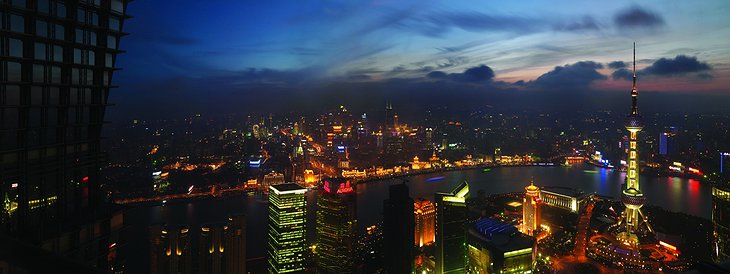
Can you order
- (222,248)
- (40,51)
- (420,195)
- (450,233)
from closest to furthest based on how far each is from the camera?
(40,51)
(222,248)
(450,233)
(420,195)

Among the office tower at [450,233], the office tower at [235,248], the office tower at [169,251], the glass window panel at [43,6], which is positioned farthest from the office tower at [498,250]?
the glass window panel at [43,6]

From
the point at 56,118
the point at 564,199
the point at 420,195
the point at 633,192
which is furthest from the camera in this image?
the point at 420,195

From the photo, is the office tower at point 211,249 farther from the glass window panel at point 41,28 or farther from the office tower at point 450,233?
the glass window panel at point 41,28

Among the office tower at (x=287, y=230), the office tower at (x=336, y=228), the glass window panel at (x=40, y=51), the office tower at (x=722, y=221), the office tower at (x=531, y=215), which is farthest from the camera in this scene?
the office tower at (x=531, y=215)

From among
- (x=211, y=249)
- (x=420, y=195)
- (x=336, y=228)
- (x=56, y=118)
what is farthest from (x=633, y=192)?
(x=56, y=118)

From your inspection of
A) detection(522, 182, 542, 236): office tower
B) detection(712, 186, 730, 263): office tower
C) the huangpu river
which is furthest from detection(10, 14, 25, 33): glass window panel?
detection(522, 182, 542, 236): office tower

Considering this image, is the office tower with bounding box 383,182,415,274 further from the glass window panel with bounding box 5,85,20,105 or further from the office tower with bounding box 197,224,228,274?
the glass window panel with bounding box 5,85,20,105

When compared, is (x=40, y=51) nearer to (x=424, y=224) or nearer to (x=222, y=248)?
(x=222, y=248)
